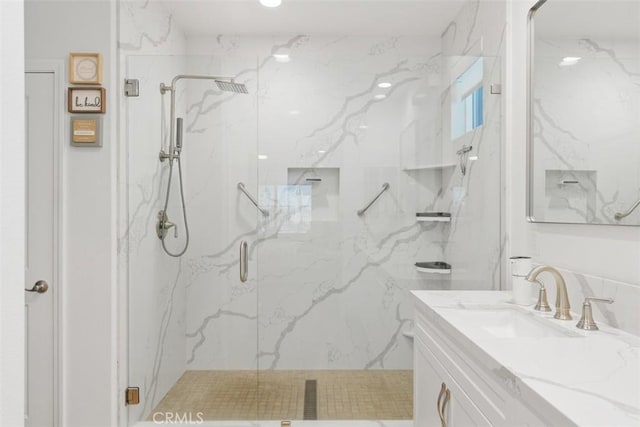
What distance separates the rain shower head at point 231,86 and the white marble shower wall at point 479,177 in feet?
3.84

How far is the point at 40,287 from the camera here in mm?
2023

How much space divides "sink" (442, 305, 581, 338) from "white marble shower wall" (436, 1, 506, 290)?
1.91 feet

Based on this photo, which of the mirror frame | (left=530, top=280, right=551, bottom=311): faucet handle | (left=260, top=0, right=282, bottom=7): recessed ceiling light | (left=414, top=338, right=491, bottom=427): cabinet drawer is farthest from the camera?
(left=260, top=0, right=282, bottom=7): recessed ceiling light

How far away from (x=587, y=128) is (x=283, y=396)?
6.49ft

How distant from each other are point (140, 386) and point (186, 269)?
68cm

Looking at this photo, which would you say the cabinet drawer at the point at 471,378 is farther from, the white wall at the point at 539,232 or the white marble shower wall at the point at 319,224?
the white marble shower wall at the point at 319,224

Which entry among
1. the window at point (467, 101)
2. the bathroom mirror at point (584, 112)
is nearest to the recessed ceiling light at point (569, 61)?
the bathroom mirror at point (584, 112)

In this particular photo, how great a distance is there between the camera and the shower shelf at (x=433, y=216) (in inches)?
93.4

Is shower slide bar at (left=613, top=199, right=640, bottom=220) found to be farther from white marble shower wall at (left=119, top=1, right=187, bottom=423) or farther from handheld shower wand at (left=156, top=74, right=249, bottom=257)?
white marble shower wall at (left=119, top=1, right=187, bottom=423)

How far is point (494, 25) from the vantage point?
2188mm

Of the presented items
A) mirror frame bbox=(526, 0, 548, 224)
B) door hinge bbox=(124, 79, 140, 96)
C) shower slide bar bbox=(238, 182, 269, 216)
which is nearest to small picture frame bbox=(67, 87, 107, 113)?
door hinge bbox=(124, 79, 140, 96)

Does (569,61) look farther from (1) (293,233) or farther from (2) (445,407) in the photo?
(1) (293,233)

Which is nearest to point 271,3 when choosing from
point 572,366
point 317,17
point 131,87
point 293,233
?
point 317,17

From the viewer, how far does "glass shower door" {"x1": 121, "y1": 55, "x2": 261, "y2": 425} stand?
225 centimetres
